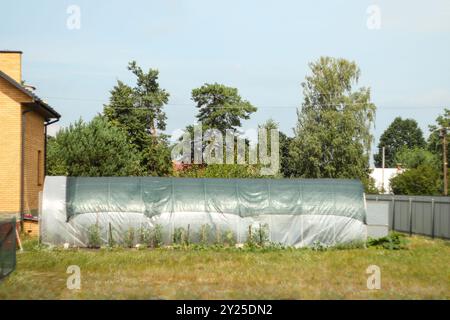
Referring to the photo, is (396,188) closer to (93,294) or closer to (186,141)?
(186,141)

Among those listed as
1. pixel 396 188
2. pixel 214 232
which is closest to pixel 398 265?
pixel 214 232

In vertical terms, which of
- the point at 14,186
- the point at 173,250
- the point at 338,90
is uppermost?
the point at 338,90

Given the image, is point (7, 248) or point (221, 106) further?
point (221, 106)

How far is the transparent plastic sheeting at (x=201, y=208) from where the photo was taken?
21859 mm

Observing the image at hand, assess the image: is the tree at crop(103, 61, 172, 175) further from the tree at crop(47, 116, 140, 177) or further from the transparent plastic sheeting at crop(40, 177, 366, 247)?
the transparent plastic sheeting at crop(40, 177, 366, 247)

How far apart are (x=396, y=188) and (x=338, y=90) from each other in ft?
36.1

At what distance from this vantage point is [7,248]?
48.4 feet

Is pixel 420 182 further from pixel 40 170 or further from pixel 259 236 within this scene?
pixel 40 170

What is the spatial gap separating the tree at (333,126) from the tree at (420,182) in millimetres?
5199

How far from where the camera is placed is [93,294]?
1254 cm

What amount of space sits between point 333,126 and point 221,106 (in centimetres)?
1263

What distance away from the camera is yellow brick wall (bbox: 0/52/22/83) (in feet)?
85.9
